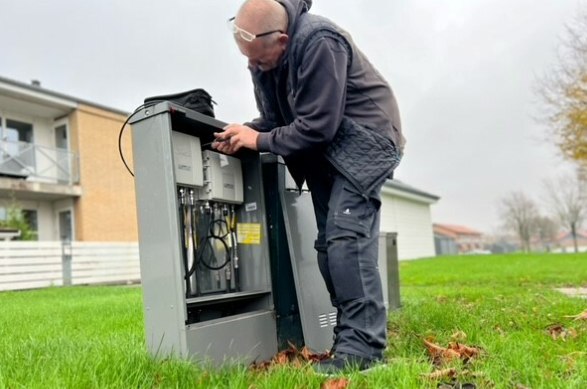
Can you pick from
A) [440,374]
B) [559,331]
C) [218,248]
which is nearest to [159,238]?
[218,248]

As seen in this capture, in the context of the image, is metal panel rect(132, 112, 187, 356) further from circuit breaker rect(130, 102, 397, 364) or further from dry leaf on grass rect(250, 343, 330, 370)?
dry leaf on grass rect(250, 343, 330, 370)

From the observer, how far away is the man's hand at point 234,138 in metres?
2.24

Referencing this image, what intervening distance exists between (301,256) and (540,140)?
14.3 m

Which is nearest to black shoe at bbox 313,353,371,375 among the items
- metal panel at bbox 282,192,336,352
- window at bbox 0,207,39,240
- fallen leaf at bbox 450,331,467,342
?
metal panel at bbox 282,192,336,352

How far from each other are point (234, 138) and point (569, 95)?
13.5m

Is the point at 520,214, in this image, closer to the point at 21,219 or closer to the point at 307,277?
the point at 21,219

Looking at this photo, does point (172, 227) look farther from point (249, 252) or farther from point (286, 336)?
point (286, 336)

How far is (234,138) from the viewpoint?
228 centimetres

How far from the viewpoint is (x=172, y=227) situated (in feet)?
6.69

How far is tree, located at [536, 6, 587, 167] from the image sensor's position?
1248cm

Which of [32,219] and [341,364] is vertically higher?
[32,219]

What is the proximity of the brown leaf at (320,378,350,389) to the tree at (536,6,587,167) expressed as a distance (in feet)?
42.2

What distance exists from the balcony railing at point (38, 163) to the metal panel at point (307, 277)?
14.0m

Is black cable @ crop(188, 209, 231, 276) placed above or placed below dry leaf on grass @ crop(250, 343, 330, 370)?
above
